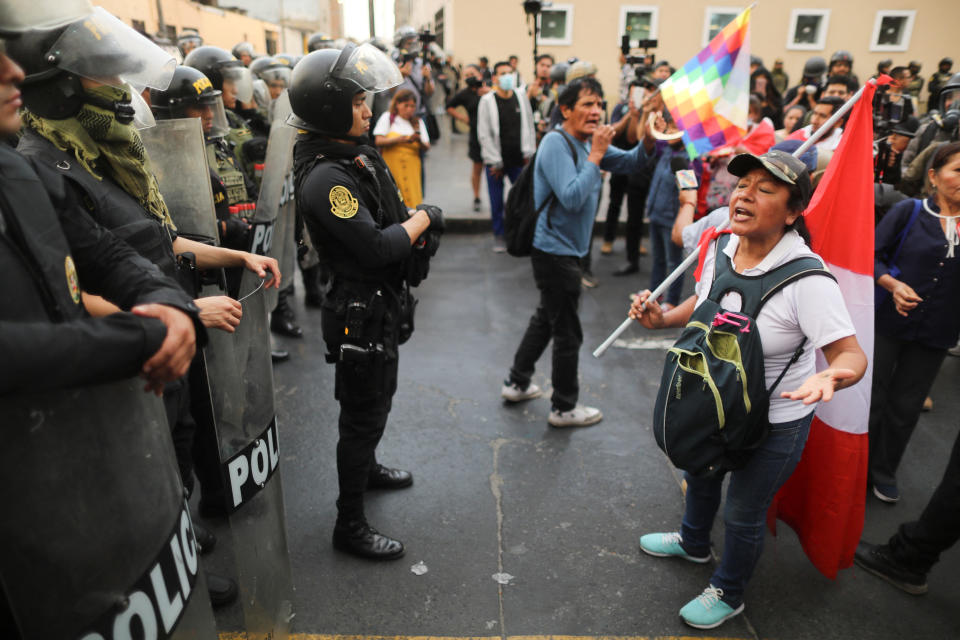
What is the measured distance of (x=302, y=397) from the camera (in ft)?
13.6

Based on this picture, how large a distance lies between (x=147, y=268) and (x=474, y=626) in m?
1.76

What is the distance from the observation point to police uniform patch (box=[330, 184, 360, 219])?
2275mm

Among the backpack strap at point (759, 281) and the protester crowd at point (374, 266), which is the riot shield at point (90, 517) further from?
the backpack strap at point (759, 281)

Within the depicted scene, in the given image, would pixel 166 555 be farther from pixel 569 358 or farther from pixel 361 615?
pixel 569 358

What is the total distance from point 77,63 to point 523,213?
2.33m

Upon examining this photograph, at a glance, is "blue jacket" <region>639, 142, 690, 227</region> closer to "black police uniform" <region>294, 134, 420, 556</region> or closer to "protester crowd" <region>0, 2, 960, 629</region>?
"protester crowd" <region>0, 2, 960, 629</region>

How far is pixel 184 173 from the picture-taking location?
A: 93.2 inches

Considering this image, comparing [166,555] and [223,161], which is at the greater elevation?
[223,161]

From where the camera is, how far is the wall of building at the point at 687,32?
17.3 m

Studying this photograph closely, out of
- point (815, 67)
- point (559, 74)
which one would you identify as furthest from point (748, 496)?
point (815, 67)

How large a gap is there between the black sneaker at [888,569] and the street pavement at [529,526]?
4 cm

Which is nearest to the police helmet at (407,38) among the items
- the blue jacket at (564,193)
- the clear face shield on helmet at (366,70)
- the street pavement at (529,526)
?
the street pavement at (529,526)

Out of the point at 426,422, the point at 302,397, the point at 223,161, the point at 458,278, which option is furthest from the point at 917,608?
the point at 458,278

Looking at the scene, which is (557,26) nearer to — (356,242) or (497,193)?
(497,193)
